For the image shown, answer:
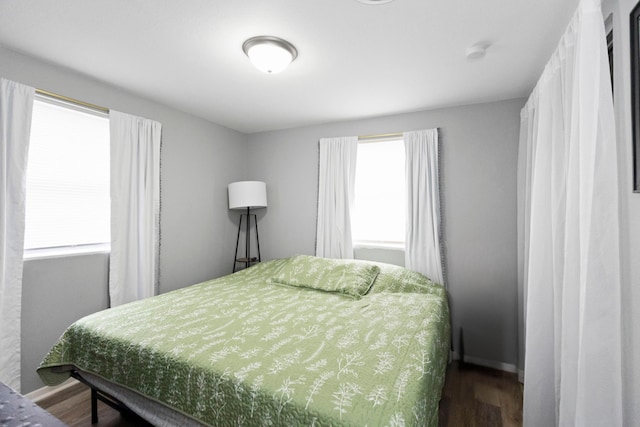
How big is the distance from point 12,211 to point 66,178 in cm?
43

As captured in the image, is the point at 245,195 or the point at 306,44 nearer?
the point at 306,44

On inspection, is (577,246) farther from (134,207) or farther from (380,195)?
(134,207)

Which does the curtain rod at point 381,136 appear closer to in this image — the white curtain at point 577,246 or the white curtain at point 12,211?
the white curtain at point 577,246

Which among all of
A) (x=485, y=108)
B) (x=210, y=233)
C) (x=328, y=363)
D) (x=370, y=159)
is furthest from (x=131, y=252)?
(x=485, y=108)

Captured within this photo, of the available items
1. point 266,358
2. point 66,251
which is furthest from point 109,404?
point 66,251

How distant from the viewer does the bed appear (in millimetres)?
1161

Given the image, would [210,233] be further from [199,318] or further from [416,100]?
[416,100]

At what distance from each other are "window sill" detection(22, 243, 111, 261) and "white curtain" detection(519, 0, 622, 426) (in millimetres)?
3214

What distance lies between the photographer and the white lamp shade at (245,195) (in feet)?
11.4

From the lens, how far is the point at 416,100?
2.81 m

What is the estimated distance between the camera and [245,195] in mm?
3488

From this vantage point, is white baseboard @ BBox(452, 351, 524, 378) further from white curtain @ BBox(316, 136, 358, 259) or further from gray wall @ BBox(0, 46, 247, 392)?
gray wall @ BBox(0, 46, 247, 392)

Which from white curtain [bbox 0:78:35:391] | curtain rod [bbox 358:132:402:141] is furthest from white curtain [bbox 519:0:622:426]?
white curtain [bbox 0:78:35:391]

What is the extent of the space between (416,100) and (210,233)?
8.93 feet
